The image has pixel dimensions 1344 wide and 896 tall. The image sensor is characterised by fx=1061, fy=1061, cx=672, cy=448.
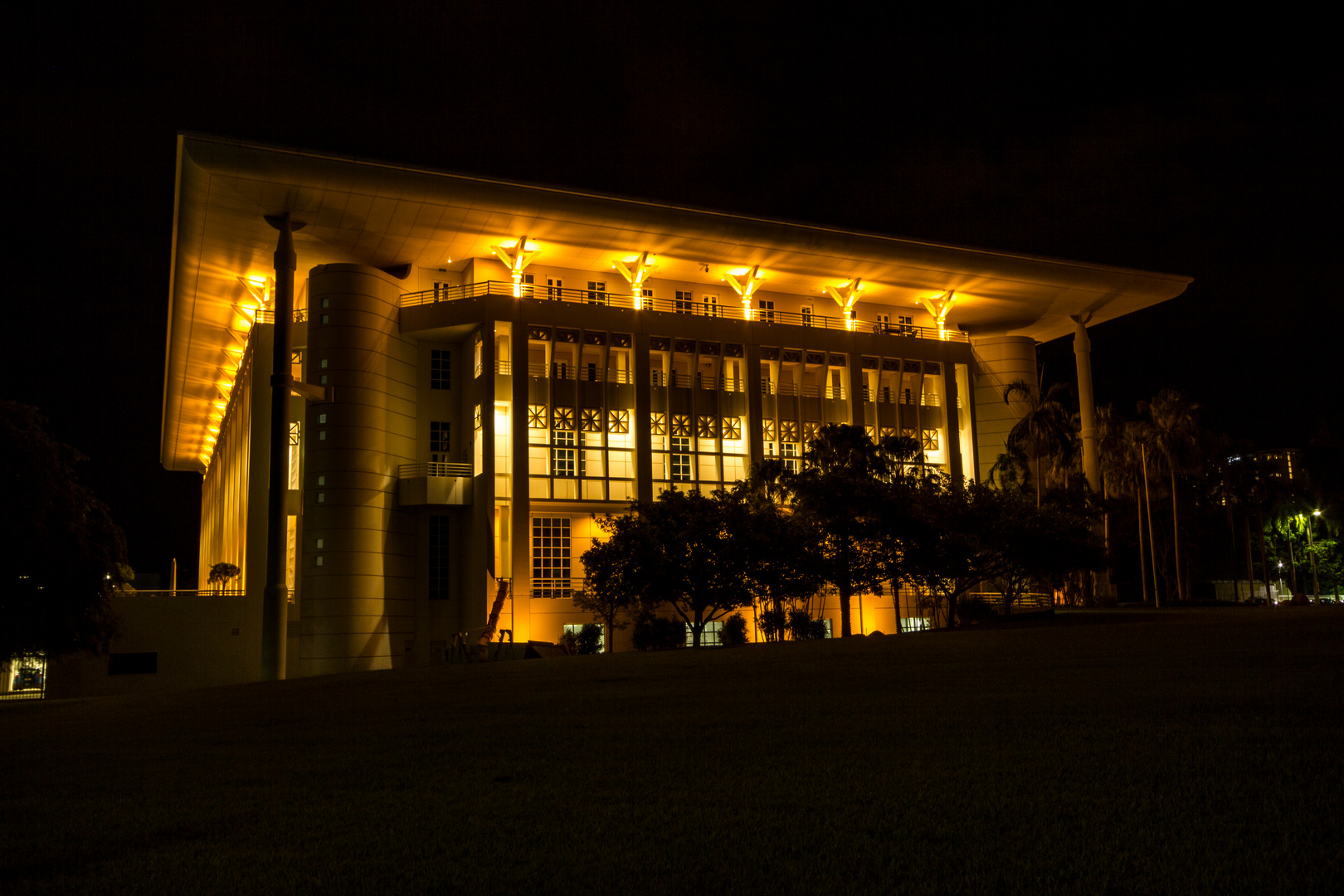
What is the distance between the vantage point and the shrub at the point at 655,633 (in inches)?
1604

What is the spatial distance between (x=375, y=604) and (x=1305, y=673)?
36660 mm

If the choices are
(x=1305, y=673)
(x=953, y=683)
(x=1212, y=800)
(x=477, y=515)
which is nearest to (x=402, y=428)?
(x=477, y=515)

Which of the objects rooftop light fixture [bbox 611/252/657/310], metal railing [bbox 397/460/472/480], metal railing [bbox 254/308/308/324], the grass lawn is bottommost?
the grass lawn

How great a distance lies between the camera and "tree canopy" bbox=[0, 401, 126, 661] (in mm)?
26156

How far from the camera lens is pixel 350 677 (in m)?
24.7

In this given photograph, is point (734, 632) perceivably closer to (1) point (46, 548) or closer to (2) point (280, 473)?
(2) point (280, 473)

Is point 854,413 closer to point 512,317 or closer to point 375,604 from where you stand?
point 512,317

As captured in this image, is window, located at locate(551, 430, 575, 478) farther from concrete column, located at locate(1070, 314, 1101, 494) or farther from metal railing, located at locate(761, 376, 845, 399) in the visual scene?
concrete column, located at locate(1070, 314, 1101, 494)

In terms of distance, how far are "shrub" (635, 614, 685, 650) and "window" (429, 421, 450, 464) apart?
12.5m

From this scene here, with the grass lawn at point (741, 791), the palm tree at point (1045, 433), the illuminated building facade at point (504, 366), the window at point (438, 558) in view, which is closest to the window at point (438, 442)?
the illuminated building facade at point (504, 366)

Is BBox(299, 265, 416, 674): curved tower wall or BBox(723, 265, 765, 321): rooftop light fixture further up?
BBox(723, 265, 765, 321): rooftop light fixture

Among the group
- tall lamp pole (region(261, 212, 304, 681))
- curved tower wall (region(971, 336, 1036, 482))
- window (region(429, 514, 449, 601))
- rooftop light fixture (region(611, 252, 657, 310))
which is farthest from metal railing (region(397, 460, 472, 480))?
curved tower wall (region(971, 336, 1036, 482))

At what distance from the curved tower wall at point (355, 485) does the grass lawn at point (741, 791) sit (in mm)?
28046

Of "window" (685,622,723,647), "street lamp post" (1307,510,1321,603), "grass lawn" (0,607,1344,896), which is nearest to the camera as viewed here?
"grass lawn" (0,607,1344,896)
